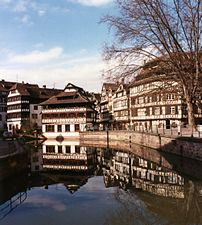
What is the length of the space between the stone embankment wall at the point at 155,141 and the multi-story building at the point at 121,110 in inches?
368

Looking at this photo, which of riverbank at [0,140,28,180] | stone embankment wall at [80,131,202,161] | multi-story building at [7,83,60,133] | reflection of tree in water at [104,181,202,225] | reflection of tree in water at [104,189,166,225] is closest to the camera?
reflection of tree in water at [104,189,166,225]

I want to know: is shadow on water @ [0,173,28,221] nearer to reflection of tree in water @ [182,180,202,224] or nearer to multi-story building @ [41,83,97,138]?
reflection of tree in water @ [182,180,202,224]

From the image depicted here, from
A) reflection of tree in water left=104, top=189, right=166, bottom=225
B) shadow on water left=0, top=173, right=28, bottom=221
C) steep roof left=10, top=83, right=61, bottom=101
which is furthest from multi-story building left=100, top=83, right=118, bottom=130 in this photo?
reflection of tree in water left=104, top=189, right=166, bottom=225

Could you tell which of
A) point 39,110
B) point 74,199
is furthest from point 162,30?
point 39,110

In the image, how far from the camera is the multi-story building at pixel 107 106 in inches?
3093

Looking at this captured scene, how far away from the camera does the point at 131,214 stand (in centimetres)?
1378

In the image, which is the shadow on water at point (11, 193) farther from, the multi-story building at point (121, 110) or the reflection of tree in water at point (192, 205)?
the multi-story building at point (121, 110)

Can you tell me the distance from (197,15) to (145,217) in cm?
1710

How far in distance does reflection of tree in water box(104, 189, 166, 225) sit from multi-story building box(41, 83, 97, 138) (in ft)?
166

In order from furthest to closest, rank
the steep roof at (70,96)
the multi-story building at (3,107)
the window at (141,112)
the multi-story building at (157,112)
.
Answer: the multi-story building at (3,107), the steep roof at (70,96), the window at (141,112), the multi-story building at (157,112)

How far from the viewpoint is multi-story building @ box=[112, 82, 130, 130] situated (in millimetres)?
69438

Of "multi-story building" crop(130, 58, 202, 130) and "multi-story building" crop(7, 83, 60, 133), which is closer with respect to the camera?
"multi-story building" crop(130, 58, 202, 130)

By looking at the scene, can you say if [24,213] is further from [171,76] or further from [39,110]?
[39,110]

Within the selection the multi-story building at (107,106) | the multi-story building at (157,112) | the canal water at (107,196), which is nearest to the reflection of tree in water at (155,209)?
the canal water at (107,196)
